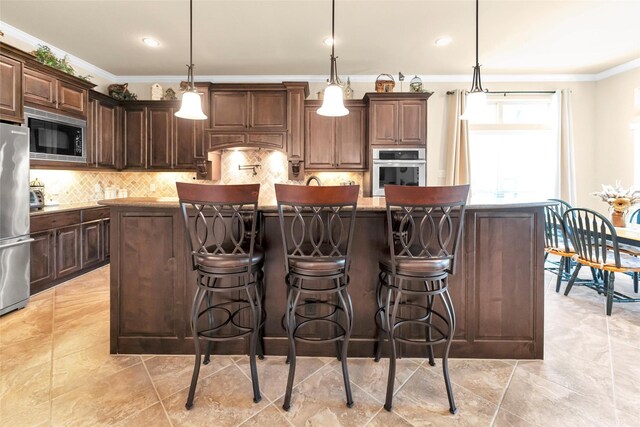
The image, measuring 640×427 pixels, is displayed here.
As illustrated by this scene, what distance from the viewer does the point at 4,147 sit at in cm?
257

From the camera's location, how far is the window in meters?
4.84

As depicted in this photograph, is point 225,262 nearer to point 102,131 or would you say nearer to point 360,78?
point 102,131

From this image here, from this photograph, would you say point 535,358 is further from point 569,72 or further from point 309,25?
point 569,72

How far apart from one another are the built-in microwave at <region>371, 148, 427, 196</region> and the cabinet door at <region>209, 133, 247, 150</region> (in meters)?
2.00

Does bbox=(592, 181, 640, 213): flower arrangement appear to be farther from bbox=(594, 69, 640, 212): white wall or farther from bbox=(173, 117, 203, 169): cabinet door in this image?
bbox=(173, 117, 203, 169): cabinet door

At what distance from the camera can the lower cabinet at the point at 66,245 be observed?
10.3ft

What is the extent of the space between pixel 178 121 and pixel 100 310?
2.89 m

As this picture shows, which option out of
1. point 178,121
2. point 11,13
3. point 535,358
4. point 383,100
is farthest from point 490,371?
point 11,13

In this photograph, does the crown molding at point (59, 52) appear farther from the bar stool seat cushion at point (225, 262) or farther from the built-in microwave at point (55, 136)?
the bar stool seat cushion at point (225, 262)

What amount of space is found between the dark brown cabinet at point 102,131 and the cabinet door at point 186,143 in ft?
2.84

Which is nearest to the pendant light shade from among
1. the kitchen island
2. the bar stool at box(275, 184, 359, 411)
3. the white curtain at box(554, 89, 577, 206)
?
the kitchen island

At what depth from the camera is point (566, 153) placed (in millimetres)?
4652

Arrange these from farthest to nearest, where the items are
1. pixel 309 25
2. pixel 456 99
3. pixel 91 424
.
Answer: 1. pixel 456 99
2. pixel 309 25
3. pixel 91 424

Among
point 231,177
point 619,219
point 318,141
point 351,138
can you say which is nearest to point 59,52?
point 231,177
